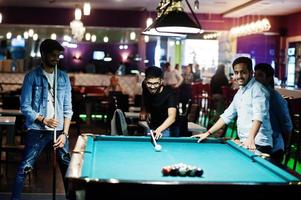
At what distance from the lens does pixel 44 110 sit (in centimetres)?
508

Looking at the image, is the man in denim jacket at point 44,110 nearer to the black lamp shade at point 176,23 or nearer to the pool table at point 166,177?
the pool table at point 166,177

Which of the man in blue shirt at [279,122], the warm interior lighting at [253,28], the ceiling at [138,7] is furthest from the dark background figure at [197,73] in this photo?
the man in blue shirt at [279,122]

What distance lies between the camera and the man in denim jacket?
4.93m

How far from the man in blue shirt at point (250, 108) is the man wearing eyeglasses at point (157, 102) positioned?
69 centimetres

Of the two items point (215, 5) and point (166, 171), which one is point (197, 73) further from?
point (166, 171)

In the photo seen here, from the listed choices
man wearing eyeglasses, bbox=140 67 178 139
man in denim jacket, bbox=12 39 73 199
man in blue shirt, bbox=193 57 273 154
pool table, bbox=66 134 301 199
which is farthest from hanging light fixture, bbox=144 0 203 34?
pool table, bbox=66 134 301 199

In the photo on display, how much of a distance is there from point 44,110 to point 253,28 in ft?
34.5

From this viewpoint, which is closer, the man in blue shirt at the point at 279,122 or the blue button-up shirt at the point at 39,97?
the blue button-up shirt at the point at 39,97

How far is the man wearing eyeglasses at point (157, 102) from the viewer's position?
561 cm

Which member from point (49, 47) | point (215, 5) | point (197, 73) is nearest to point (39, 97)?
point (49, 47)

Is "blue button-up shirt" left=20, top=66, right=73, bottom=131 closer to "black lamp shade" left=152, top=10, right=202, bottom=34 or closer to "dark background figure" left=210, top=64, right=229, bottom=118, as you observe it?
"black lamp shade" left=152, top=10, right=202, bottom=34

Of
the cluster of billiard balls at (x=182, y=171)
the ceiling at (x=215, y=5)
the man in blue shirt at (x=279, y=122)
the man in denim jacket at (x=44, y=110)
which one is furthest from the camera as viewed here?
the ceiling at (x=215, y=5)

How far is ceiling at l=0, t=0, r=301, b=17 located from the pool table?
9.30 m

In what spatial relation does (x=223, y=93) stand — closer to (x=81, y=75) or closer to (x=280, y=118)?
(x=81, y=75)
